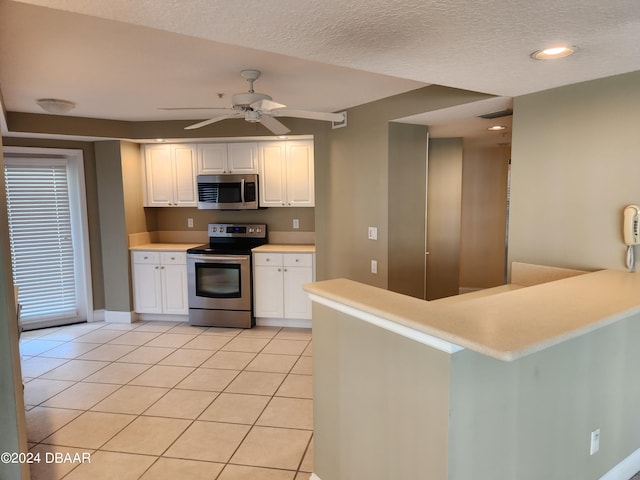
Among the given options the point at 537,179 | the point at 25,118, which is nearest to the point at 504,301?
the point at 537,179

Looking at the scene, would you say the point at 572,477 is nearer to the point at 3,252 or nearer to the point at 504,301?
the point at 504,301

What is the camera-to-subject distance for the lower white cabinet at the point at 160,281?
4.88 m

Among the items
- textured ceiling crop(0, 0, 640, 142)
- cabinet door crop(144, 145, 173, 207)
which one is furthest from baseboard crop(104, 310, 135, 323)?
textured ceiling crop(0, 0, 640, 142)

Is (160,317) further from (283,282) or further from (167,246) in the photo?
(283,282)

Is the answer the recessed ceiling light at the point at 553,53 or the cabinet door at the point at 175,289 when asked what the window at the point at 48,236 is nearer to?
the cabinet door at the point at 175,289

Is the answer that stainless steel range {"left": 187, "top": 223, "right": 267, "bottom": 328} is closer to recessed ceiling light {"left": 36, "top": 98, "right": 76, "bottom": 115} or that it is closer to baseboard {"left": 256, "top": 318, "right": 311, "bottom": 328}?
baseboard {"left": 256, "top": 318, "right": 311, "bottom": 328}

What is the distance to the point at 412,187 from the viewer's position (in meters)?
3.85

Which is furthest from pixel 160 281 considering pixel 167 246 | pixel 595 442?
pixel 595 442

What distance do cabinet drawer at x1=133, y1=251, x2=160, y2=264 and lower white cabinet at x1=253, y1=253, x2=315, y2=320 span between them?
1.25 metres

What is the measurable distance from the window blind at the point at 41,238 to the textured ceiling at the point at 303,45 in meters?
1.43

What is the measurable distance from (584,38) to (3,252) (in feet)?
8.60

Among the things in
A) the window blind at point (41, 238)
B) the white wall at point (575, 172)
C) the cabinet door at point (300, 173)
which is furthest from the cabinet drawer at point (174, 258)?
the white wall at point (575, 172)

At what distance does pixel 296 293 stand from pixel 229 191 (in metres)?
1.48

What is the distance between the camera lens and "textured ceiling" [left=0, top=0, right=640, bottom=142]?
1.40 m
